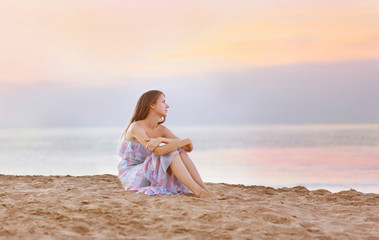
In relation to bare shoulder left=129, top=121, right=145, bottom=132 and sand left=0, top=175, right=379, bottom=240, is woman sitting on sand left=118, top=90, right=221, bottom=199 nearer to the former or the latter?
bare shoulder left=129, top=121, right=145, bottom=132

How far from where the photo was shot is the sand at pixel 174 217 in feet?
11.7

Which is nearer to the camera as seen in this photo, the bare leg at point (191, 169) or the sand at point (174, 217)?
the sand at point (174, 217)

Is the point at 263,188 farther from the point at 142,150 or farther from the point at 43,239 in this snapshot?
the point at 43,239

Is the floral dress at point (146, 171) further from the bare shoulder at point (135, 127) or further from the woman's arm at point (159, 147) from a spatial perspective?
the bare shoulder at point (135, 127)

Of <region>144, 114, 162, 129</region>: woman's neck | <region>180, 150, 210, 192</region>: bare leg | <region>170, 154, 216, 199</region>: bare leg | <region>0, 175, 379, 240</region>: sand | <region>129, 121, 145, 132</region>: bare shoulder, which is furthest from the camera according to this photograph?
<region>144, 114, 162, 129</region>: woman's neck

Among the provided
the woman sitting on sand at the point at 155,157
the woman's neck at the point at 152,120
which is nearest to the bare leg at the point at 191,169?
the woman sitting on sand at the point at 155,157

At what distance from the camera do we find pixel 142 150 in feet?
17.4

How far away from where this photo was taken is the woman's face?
17.1ft

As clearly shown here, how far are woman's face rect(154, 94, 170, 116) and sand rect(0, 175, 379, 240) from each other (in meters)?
0.99

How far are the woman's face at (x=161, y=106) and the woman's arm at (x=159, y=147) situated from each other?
0.95 ft

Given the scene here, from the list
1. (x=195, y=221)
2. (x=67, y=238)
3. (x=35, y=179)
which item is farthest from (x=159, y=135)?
(x=35, y=179)

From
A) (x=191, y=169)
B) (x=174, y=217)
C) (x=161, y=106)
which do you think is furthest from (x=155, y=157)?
(x=174, y=217)

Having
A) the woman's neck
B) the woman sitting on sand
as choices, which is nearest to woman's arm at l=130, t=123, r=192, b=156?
the woman sitting on sand

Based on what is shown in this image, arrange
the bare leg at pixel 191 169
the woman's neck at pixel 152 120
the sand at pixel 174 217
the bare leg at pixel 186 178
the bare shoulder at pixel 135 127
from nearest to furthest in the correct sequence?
the sand at pixel 174 217 < the bare leg at pixel 186 178 < the bare leg at pixel 191 169 < the bare shoulder at pixel 135 127 < the woman's neck at pixel 152 120
